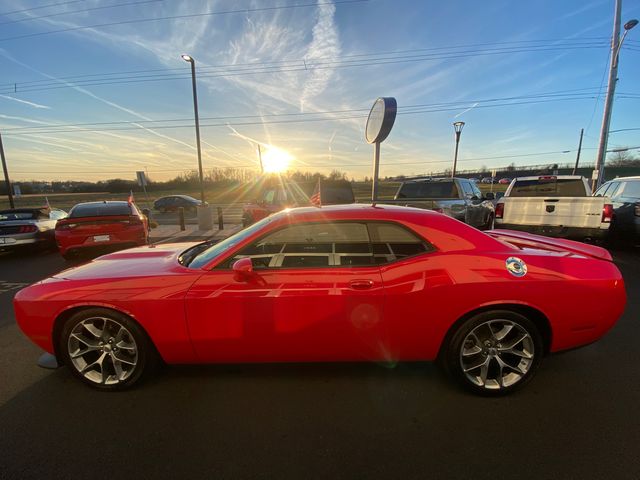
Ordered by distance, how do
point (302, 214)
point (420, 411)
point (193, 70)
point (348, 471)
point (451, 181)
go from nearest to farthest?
point (348, 471), point (420, 411), point (302, 214), point (451, 181), point (193, 70)

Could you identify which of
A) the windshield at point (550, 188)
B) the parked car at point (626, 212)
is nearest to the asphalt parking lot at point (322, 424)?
the windshield at point (550, 188)

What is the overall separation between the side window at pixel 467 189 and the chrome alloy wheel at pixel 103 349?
29.6ft

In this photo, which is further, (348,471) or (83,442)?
(83,442)

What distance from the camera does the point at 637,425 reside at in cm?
208

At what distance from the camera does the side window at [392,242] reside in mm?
2420

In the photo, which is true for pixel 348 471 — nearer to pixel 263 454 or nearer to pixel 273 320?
pixel 263 454

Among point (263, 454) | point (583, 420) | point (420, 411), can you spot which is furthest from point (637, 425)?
point (263, 454)

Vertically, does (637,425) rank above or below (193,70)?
below

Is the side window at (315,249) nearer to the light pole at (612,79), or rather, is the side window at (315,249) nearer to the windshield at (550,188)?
the windshield at (550,188)

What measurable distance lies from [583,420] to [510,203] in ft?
20.1

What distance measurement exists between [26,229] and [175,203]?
1742 centimetres

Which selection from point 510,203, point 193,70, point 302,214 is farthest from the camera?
point 193,70

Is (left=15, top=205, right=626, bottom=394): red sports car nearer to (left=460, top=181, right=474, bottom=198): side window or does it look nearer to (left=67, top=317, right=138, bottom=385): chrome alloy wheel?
(left=67, top=317, right=138, bottom=385): chrome alloy wheel

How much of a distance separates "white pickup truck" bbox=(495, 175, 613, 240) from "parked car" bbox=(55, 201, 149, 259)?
8.62 m
